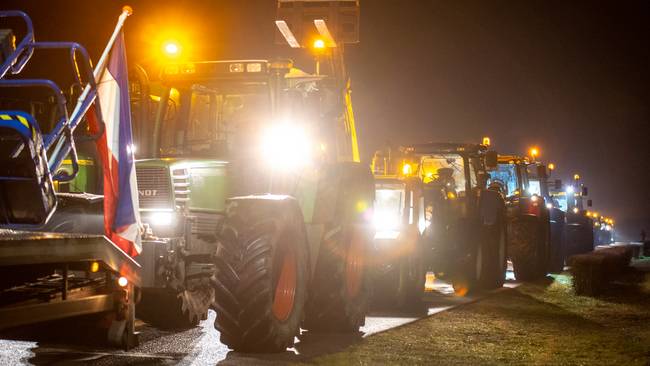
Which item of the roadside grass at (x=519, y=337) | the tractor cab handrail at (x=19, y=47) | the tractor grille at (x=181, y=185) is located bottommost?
the roadside grass at (x=519, y=337)

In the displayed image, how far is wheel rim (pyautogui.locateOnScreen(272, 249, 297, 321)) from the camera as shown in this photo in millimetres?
8695

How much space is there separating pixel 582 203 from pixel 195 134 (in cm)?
2446

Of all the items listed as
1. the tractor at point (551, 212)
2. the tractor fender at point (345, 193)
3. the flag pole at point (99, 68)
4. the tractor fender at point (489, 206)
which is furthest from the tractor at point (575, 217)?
the flag pole at point (99, 68)

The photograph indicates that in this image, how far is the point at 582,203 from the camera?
31.6m

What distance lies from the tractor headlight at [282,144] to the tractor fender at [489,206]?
26.6ft

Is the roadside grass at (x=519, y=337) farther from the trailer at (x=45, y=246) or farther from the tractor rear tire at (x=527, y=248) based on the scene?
the tractor rear tire at (x=527, y=248)

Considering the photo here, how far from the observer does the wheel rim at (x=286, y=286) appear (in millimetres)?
8695

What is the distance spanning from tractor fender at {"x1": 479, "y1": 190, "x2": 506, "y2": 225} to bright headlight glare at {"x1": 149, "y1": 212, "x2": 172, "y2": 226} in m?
9.21

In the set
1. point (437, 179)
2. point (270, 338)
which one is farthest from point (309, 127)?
point (437, 179)

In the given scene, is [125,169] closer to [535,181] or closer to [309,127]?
[309,127]

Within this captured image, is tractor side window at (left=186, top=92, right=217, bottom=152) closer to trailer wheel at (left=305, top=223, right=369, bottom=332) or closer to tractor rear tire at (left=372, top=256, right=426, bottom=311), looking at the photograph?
trailer wheel at (left=305, top=223, right=369, bottom=332)

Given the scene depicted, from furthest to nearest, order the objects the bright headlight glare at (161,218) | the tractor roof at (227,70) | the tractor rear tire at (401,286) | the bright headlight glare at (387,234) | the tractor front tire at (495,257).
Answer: the tractor front tire at (495,257), the bright headlight glare at (387,234), the tractor rear tire at (401,286), the tractor roof at (227,70), the bright headlight glare at (161,218)

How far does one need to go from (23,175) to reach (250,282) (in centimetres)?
265

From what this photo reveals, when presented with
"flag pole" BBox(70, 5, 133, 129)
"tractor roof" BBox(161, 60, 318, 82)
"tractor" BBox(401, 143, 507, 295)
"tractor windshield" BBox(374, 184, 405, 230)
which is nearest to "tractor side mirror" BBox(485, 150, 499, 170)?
"tractor" BBox(401, 143, 507, 295)
